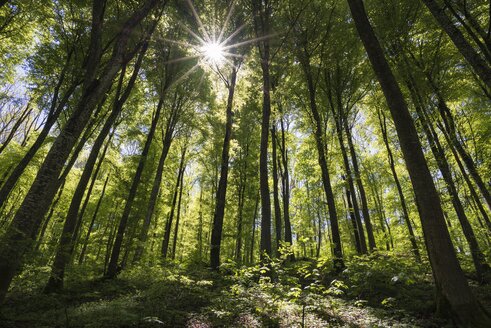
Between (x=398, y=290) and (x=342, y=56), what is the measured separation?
427 inches

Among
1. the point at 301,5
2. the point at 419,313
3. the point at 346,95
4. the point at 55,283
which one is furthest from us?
the point at 346,95

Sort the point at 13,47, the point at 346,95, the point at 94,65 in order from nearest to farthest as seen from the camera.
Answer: the point at 94,65, the point at 13,47, the point at 346,95

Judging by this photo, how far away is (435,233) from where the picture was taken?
471 cm

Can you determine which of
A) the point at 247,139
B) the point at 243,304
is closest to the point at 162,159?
the point at 247,139

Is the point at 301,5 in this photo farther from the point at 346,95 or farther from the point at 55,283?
the point at 55,283

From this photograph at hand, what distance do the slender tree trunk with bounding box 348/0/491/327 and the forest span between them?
0.03m

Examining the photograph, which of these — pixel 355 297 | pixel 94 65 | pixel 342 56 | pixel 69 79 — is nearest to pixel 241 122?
pixel 342 56

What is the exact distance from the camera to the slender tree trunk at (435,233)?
14.1 feet

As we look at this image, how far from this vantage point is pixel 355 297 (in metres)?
8.05

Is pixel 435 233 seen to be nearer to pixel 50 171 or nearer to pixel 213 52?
pixel 50 171

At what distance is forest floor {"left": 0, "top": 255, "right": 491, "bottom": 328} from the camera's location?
15.7 ft

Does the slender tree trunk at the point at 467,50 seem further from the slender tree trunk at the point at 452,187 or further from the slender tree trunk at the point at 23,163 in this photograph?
the slender tree trunk at the point at 23,163

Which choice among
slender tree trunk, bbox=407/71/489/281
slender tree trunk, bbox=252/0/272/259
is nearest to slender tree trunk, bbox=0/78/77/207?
slender tree trunk, bbox=252/0/272/259

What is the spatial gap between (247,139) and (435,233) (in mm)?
15369
